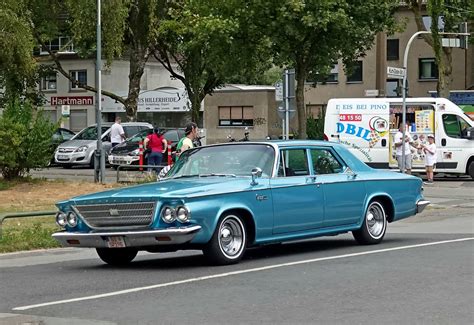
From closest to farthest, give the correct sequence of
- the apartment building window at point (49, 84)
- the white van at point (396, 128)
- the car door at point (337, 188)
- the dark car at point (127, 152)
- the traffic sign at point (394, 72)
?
the car door at point (337, 188) → the traffic sign at point (394, 72) → the white van at point (396, 128) → the dark car at point (127, 152) → the apartment building window at point (49, 84)

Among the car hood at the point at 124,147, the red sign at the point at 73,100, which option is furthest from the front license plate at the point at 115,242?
the red sign at the point at 73,100

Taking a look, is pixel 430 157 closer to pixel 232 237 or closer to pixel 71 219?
pixel 232 237

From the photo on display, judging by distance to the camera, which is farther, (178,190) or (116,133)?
(116,133)

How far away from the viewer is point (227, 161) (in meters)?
12.5

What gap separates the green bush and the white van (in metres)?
12.2

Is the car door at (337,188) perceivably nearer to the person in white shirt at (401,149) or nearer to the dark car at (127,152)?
the person in white shirt at (401,149)

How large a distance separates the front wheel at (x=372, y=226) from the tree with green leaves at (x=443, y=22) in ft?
103

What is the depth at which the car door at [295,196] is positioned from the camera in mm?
12133

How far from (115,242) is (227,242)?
1311 mm

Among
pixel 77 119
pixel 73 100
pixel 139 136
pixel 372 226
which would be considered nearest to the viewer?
pixel 372 226

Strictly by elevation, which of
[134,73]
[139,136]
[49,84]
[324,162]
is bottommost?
[324,162]

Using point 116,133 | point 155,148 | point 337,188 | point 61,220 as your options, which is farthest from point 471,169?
point 61,220

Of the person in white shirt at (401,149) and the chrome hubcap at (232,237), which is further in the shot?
the person in white shirt at (401,149)

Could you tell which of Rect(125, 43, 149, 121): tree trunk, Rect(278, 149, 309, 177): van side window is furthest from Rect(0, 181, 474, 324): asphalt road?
Rect(125, 43, 149, 121): tree trunk
